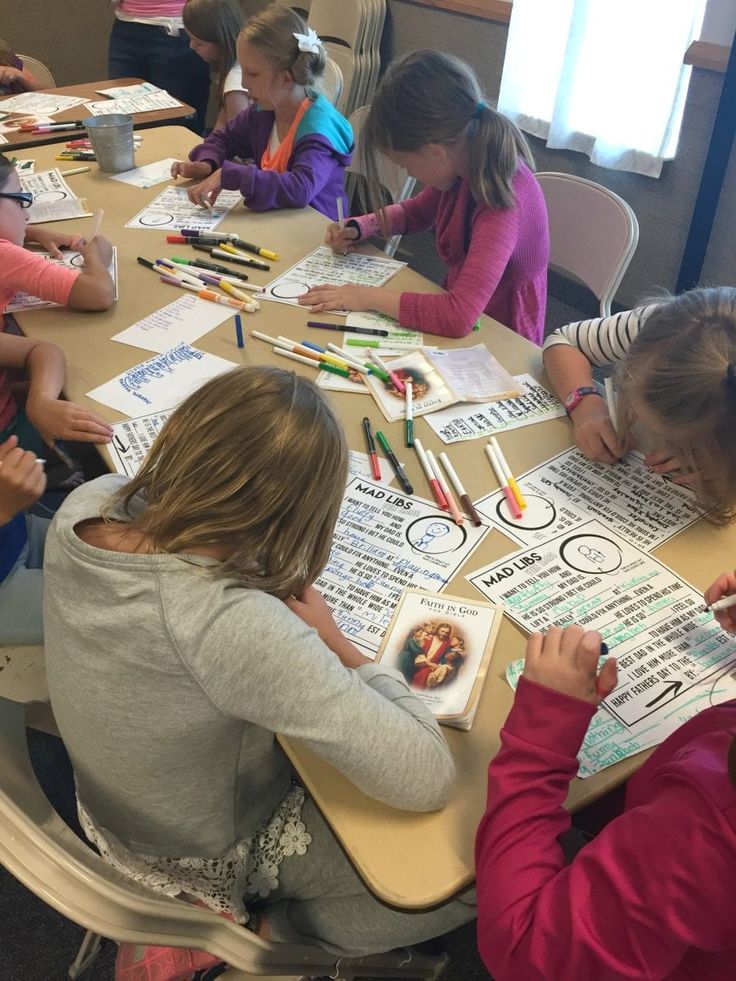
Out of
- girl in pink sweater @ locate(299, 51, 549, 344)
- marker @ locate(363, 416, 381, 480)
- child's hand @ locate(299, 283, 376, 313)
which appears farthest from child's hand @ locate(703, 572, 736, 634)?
child's hand @ locate(299, 283, 376, 313)

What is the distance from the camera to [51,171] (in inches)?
79.7

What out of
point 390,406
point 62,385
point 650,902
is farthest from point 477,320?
point 650,902

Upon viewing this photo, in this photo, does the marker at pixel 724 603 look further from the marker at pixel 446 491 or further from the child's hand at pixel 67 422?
the child's hand at pixel 67 422

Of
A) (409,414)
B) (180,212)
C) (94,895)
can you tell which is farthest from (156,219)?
(94,895)

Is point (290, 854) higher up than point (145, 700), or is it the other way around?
point (145, 700)

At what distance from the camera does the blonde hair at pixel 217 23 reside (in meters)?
2.59

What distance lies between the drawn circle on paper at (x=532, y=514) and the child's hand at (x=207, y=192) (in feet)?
4.02

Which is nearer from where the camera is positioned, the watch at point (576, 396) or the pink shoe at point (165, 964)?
the pink shoe at point (165, 964)

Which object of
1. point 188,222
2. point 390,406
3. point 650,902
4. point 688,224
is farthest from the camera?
point 688,224

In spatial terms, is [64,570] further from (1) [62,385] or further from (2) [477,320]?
(2) [477,320]

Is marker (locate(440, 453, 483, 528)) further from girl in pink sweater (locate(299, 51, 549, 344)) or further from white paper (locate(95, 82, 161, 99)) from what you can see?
white paper (locate(95, 82, 161, 99))

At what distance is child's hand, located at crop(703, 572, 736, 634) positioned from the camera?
0.86 m

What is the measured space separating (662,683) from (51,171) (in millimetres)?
2017

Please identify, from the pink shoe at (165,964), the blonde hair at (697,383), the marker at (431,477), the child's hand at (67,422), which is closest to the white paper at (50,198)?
the child's hand at (67,422)
